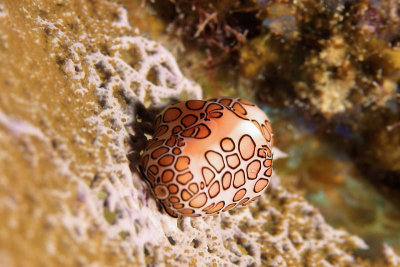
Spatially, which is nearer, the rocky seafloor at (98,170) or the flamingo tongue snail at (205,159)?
the rocky seafloor at (98,170)

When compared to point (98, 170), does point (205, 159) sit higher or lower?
higher

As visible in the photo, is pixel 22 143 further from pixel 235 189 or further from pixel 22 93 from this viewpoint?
pixel 235 189

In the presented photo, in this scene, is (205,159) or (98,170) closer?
(98,170)

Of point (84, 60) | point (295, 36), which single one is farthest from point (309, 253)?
point (84, 60)

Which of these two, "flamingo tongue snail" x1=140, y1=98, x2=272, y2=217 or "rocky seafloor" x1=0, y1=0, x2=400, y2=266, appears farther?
"flamingo tongue snail" x1=140, y1=98, x2=272, y2=217
